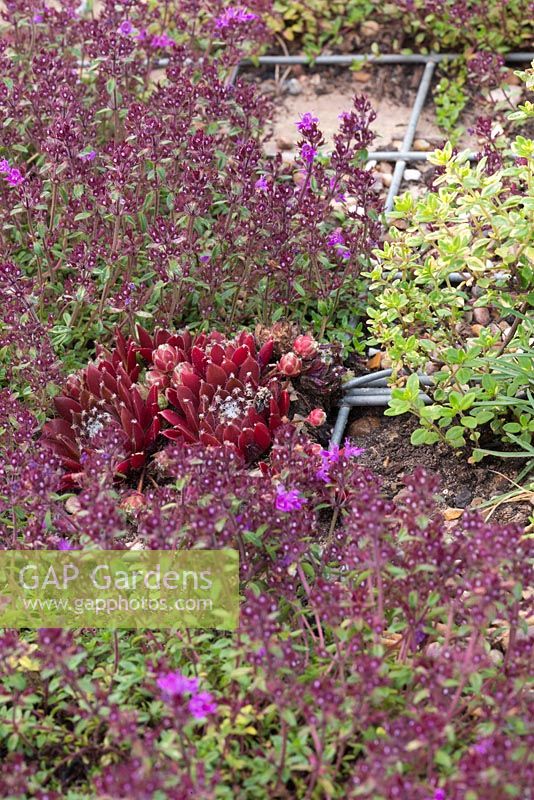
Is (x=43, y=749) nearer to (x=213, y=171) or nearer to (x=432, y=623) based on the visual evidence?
(x=432, y=623)

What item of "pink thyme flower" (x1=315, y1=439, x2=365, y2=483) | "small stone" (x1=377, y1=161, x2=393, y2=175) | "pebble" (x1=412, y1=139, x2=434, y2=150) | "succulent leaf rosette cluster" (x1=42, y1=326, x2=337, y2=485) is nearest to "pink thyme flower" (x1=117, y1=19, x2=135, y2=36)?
"small stone" (x1=377, y1=161, x2=393, y2=175)

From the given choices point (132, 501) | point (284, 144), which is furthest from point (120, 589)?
point (284, 144)

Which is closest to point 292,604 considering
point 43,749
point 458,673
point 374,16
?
point 458,673

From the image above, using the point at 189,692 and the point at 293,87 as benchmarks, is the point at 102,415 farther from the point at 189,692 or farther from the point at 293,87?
the point at 293,87

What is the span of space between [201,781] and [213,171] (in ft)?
8.34

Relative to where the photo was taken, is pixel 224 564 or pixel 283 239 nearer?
pixel 224 564

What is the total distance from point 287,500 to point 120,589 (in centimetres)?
55

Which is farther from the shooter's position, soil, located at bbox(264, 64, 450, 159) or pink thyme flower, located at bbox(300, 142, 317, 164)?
soil, located at bbox(264, 64, 450, 159)

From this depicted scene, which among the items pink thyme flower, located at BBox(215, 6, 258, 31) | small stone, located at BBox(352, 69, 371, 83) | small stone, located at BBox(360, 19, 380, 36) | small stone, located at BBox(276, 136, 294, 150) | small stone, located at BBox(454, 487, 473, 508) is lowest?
small stone, located at BBox(454, 487, 473, 508)

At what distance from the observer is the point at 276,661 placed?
2455mm

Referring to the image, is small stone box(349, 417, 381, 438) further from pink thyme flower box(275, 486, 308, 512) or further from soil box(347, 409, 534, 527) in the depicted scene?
pink thyme flower box(275, 486, 308, 512)

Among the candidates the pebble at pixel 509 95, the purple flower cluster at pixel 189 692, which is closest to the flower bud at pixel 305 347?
the purple flower cluster at pixel 189 692

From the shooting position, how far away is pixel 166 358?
12.2ft

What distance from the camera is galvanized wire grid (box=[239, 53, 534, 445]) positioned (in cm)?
388
